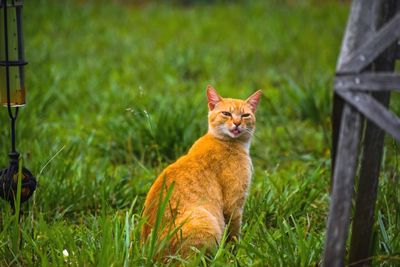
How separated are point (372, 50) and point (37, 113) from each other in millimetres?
4073

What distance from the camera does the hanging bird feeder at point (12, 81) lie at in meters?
3.22

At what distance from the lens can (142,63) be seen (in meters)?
8.01

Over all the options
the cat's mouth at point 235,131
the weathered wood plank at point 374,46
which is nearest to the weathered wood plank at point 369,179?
the weathered wood plank at point 374,46

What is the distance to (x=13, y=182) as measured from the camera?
3219mm

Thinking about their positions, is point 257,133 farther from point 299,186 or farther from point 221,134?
point 221,134

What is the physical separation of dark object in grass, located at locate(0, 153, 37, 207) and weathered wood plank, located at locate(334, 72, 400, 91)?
1.69 metres

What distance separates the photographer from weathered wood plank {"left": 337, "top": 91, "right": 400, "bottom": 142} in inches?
89.6

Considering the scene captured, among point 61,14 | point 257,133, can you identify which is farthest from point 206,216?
point 61,14

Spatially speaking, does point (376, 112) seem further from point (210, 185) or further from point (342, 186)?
point (210, 185)

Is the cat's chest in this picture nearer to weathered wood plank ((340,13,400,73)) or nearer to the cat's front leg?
the cat's front leg

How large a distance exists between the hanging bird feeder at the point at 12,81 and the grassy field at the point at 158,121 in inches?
4.9

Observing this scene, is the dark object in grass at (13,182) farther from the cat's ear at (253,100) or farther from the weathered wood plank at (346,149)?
the weathered wood plank at (346,149)

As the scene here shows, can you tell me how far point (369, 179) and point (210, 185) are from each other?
85 centimetres

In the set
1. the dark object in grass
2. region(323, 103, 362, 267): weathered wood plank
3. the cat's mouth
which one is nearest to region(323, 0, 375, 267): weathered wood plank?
region(323, 103, 362, 267): weathered wood plank
